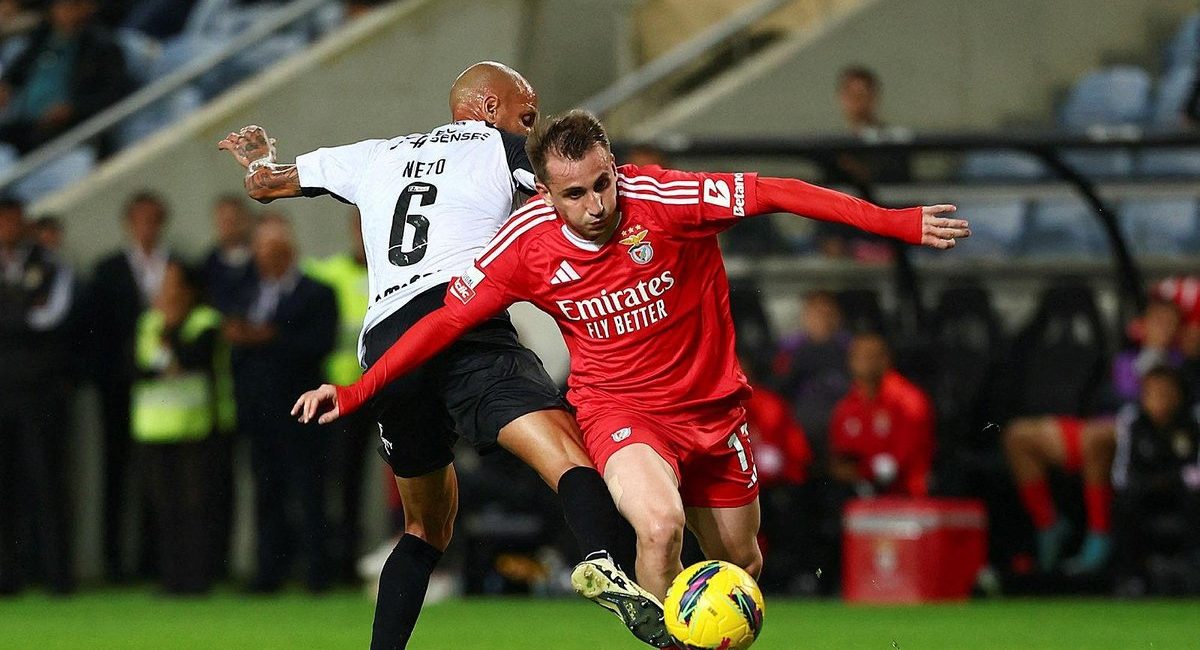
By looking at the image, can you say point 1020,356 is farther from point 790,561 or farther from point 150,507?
point 150,507

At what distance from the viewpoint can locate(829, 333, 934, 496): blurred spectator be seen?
1165 centimetres

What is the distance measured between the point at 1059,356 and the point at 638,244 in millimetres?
6326

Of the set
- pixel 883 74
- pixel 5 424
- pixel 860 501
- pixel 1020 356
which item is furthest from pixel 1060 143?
pixel 5 424

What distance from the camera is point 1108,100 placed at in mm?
14297

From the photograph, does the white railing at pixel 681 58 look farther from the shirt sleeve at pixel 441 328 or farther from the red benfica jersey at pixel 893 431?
the shirt sleeve at pixel 441 328

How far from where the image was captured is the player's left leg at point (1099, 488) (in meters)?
11.5

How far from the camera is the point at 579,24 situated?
1480 centimetres

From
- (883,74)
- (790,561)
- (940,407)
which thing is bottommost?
(790,561)

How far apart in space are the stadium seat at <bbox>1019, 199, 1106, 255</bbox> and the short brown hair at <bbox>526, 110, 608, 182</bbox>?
7244 mm

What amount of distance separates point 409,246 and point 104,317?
22.0 ft

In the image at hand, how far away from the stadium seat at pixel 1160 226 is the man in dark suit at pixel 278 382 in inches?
194

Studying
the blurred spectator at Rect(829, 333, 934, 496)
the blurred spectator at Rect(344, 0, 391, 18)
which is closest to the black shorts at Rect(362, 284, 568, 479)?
the blurred spectator at Rect(829, 333, 934, 496)

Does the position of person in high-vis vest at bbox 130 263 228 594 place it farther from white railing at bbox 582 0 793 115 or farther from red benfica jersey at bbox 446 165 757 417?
red benfica jersey at bbox 446 165 757 417

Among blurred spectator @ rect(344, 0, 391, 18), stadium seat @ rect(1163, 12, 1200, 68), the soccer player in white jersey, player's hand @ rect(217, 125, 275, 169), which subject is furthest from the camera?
blurred spectator @ rect(344, 0, 391, 18)
